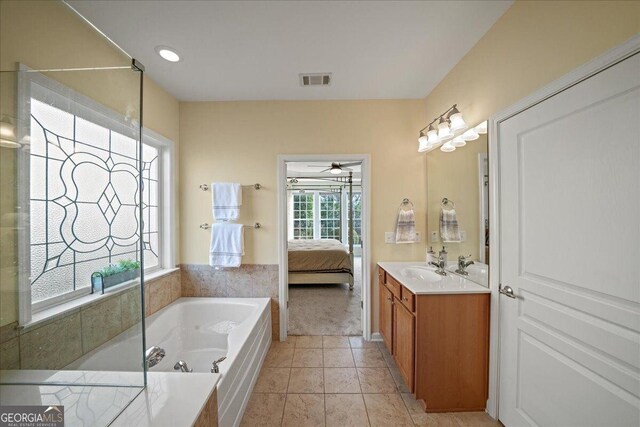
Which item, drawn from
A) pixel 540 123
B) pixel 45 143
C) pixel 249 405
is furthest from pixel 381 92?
pixel 249 405

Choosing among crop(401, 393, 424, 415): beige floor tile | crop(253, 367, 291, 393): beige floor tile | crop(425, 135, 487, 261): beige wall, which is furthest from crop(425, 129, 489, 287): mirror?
crop(253, 367, 291, 393): beige floor tile

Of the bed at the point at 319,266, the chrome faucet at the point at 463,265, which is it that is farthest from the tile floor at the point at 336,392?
the bed at the point at 319,266

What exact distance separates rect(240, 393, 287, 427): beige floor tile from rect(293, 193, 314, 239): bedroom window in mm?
5463

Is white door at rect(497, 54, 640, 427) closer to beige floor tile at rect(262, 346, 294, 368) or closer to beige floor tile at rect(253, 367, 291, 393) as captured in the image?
beige floor tile at rect(253, 367, 291, 393)

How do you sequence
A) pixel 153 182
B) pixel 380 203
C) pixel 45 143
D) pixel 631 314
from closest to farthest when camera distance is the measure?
pixel 631 314 → pixel 45 143 → pixel 153 182 → pixel 380 203

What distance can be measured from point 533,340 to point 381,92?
2.26 m

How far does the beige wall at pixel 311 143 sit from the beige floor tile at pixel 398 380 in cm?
50

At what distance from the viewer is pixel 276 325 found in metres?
2.51

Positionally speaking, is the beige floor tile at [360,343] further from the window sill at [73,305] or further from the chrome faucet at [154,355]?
the window sill at [73,305]

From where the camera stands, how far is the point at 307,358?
2.20 m

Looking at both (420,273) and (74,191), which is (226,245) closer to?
(74,191)

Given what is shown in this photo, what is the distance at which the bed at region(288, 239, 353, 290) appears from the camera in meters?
4.25

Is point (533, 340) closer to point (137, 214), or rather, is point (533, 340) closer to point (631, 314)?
point (631, 314)

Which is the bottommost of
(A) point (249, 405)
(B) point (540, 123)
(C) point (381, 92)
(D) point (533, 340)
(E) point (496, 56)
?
(A) point (249, 405)
